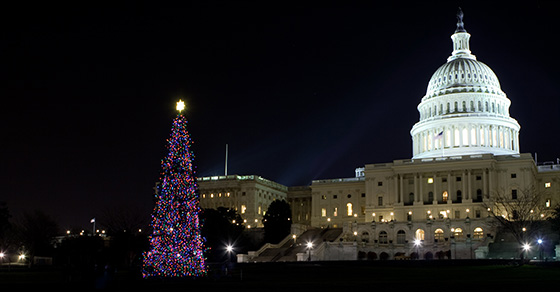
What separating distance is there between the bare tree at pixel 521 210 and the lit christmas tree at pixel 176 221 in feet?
152

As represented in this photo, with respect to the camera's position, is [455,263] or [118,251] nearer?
[455,263]

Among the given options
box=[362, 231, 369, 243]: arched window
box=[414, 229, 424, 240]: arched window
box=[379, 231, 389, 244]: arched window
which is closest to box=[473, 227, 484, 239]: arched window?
box=[414, 229, 424, 240]: arched window

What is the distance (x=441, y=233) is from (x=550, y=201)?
105 feet

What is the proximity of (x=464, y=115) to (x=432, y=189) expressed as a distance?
21826 millimetres

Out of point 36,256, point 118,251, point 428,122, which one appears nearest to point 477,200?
point 428,122

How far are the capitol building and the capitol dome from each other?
20 cm

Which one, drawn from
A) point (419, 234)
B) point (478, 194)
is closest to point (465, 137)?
point (478, 194)

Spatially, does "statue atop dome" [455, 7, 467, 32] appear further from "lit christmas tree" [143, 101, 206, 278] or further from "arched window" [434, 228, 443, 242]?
"lit christmas tree" [143, 101, 206, 278]

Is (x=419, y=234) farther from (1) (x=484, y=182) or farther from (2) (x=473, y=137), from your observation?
(2) (x=473, y=137)

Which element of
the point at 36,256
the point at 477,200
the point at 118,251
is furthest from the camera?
the point at 477,200

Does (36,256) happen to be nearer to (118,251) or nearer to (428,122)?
(118,251)

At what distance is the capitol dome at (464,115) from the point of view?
137750 millimetres

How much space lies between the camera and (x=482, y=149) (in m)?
136

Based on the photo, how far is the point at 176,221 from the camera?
44.9 meters
